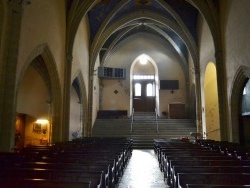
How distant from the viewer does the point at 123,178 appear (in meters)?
7.18

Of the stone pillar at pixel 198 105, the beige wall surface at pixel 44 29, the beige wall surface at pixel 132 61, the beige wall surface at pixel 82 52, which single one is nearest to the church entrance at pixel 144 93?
the beige wall surface at pixel 132 61

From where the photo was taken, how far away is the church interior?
7.17 meters

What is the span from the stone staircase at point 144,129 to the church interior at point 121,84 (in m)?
0.07

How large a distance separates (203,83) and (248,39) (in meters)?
7.23

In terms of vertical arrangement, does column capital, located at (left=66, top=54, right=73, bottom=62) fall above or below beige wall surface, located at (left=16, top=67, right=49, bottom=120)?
above

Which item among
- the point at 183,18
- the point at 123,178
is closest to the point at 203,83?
the point at 183,18

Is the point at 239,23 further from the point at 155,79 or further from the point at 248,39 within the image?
the point at 155,79

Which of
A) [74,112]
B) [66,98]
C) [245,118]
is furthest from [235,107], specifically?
[74,112]

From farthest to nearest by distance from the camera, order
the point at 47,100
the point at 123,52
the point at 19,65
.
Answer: the point at 123,52 < the point at 47,100 < the point at 19,65

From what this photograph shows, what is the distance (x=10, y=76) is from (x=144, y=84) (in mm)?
18317

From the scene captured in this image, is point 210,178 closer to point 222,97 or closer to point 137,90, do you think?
point 222,97

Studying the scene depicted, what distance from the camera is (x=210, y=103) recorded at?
16453mm

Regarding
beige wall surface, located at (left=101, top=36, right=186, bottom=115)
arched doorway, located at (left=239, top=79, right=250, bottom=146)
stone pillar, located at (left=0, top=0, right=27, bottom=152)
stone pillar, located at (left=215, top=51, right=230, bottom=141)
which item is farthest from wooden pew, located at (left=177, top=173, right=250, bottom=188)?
beige wall surface, located at (left=101, top=36, right=186, bottom=115)

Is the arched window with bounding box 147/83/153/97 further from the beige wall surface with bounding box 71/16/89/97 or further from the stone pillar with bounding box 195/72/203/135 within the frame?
the beige wall surface with bounding box 71/16/89/97
